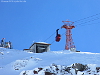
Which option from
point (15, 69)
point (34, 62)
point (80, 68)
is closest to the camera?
point (80, 68)

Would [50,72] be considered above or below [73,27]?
below

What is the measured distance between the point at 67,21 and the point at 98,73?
82.7 ft

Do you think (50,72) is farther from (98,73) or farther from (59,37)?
(59,37)

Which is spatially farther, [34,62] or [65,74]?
[34,62]

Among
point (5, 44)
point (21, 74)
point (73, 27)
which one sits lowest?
point (21, 74)

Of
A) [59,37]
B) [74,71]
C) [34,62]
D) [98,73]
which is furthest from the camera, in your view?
[59,37]

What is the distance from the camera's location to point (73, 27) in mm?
29438

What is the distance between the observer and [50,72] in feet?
16.7

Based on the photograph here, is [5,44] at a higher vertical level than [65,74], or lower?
higher

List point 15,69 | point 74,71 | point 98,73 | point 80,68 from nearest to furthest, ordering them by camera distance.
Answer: point 98,73, point 74,71, point 80,68, point 15,69

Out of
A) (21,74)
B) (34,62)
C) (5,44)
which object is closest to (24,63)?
(34,62)

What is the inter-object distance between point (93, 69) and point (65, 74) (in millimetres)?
977

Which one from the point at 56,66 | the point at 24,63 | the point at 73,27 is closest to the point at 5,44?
the point at 73,27

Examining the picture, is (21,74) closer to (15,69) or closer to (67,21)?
(15,69)
